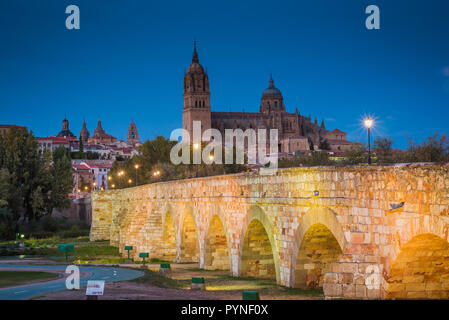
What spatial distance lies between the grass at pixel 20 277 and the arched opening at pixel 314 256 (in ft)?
28.8

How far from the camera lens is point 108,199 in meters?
55.3

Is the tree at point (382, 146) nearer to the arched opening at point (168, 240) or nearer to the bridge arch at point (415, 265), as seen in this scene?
the arched opening at point (168, 240)

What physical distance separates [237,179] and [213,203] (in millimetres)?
3141

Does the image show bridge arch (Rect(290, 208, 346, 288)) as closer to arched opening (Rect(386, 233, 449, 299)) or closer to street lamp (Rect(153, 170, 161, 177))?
arched opening (Rect(386, 233, 449, 299))

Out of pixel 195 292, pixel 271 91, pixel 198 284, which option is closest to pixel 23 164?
pixel 198 284

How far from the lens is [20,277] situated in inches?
787

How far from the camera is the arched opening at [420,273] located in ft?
33.7

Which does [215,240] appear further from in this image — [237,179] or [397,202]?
[397,202]

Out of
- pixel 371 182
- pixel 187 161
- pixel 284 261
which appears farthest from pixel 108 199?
pixel 371 182

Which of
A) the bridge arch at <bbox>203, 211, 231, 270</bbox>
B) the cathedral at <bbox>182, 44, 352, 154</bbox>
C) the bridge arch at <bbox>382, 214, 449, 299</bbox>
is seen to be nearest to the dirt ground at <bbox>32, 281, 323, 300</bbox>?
the bridge arch at <bbox>382, 214, 449, 299</bbox>

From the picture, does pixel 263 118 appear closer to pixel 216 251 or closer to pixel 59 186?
pixel 59 186

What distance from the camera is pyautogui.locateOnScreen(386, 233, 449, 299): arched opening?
10.3 m

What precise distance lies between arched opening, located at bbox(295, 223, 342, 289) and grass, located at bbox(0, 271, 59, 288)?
28.8 feet

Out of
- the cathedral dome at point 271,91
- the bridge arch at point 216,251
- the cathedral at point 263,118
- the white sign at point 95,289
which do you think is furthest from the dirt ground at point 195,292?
the cathedral dome at point 271,91
